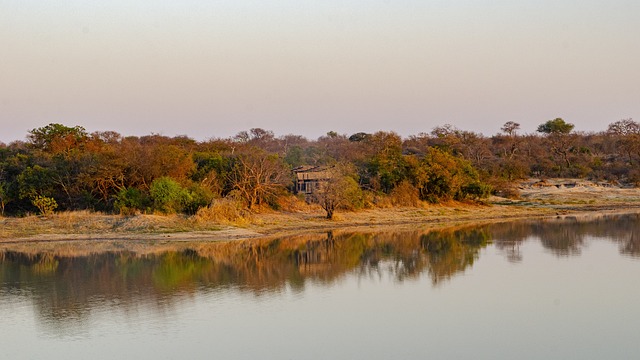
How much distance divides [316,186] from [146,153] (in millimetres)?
8666

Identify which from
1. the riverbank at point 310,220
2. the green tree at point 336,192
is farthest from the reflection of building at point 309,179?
the riverbank at point 310,220

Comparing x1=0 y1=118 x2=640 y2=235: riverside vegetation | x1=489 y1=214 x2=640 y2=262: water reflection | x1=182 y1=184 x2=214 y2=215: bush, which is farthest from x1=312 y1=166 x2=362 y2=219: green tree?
x1=489 y1=214 x2=640 y2=262: water reflection

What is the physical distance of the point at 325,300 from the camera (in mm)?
18328

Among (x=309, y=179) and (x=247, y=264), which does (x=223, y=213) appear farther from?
(x=247, y=264)

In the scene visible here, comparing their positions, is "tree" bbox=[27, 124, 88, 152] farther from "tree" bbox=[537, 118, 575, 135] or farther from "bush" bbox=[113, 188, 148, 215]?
"tree" bbox=[537, 118, 575, 135]

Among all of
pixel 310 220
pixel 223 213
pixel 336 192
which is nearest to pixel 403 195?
pixel 336 192

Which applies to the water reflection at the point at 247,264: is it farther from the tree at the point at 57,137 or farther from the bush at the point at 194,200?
the tree at the point at 57,137

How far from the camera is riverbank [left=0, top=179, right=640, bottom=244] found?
30.3 m

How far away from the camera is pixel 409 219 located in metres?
38.4

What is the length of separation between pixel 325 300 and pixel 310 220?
17.8m

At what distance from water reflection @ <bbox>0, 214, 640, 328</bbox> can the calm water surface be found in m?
0.07

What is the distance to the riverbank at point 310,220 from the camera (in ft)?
99.3

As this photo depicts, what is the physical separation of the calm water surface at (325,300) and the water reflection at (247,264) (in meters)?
0.07

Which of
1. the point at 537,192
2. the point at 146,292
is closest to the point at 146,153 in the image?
the point at 146,292
